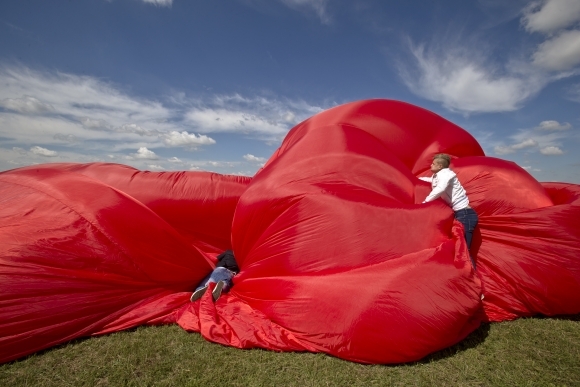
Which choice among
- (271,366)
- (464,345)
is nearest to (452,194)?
(464,345)

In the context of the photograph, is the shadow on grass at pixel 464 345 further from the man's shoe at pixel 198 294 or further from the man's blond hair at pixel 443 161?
the man's shoe at pixel 198 294

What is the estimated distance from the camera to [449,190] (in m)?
4.29

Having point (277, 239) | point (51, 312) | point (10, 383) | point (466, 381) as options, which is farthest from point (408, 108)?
point (10, 383)

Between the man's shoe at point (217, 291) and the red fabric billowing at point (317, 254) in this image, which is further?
the man's shoe at point (217, 291)

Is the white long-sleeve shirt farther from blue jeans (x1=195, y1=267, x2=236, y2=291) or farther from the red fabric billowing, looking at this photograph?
blue jeans (x1=195, y1=267, x2=236, y2=291)

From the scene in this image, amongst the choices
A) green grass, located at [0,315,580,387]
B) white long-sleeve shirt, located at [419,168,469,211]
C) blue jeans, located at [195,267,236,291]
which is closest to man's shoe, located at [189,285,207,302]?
blue jeans, located at [195,267,236,291]

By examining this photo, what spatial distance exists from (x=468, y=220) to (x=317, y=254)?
186 centimetres

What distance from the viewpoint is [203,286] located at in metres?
4.75

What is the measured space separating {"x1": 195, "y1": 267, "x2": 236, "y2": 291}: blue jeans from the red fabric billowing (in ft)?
0.52

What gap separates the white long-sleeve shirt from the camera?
13.7 feet

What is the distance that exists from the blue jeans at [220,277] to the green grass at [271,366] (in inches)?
38.6

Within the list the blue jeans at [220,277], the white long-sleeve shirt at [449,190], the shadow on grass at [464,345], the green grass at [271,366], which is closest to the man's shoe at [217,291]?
the blue jeans at [220,277]

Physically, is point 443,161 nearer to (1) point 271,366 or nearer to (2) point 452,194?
(2) point 452,194

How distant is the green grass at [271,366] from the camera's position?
3086mm
